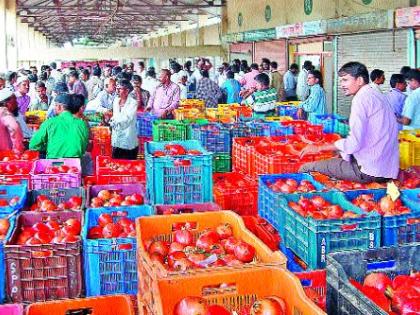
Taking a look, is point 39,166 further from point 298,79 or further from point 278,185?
point 298,79

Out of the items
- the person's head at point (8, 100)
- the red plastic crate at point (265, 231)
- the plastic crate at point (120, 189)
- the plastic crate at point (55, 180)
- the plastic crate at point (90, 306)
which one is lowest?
the plastic crate at point (90, 306)

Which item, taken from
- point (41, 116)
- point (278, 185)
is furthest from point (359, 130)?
point (41, 116)

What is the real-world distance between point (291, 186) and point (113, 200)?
145cm

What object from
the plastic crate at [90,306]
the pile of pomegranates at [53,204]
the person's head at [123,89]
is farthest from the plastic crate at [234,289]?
the person's head at [123,89]

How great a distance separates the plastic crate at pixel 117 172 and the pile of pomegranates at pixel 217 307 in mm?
3358

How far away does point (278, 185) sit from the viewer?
5.19 metres

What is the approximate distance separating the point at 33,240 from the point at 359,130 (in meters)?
2.66

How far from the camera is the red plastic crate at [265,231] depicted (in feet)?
13.7

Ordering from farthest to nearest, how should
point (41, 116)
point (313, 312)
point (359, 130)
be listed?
point (41, 116) → point (359, 130) → point (313, 312)

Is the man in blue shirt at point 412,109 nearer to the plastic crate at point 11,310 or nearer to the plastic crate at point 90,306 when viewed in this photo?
the plastic crate at point 90,306

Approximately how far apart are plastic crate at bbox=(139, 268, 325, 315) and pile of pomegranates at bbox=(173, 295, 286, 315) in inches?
2.1

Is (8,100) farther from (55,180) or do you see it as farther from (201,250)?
(201,250)

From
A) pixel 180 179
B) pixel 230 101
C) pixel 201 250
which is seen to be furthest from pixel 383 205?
pixel 230 101

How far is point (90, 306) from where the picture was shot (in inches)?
126
